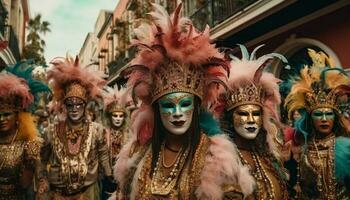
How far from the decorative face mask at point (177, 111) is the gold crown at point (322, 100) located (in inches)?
74.3

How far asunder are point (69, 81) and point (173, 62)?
9.32 ft

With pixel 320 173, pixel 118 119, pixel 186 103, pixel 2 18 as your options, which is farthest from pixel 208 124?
pixel 2 18

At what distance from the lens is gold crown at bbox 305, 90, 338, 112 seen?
15.8 ft

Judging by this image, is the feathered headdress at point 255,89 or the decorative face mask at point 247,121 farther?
the feathered headdress at point 255,89

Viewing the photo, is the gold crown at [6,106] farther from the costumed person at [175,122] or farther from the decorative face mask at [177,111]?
the decorative face mask at [177,111]

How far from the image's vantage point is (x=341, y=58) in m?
9.14

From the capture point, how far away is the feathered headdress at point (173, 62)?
3.58m

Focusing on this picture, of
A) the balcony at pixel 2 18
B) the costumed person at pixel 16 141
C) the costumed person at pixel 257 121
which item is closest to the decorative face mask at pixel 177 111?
the costumed person at pixel 257 121

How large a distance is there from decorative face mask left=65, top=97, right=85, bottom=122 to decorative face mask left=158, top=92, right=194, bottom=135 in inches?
103

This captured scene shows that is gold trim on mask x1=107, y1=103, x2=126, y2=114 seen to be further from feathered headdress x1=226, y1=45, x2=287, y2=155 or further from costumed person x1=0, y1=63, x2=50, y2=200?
feathered headdress x1=226, y1=45, x2=287, y2=155

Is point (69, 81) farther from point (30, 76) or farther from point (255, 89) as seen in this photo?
point (255, 89)

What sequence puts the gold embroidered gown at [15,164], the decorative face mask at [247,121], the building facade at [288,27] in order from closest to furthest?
the decorative face mask at [247,121] → the gold embroidered gown at [15,164] → the building facade at [288,27]

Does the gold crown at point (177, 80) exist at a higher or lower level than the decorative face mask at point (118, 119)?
higher

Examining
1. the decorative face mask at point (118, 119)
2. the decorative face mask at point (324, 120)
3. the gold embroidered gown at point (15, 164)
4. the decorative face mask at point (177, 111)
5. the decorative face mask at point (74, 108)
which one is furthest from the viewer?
the decorative face mask at point (118, 119)
